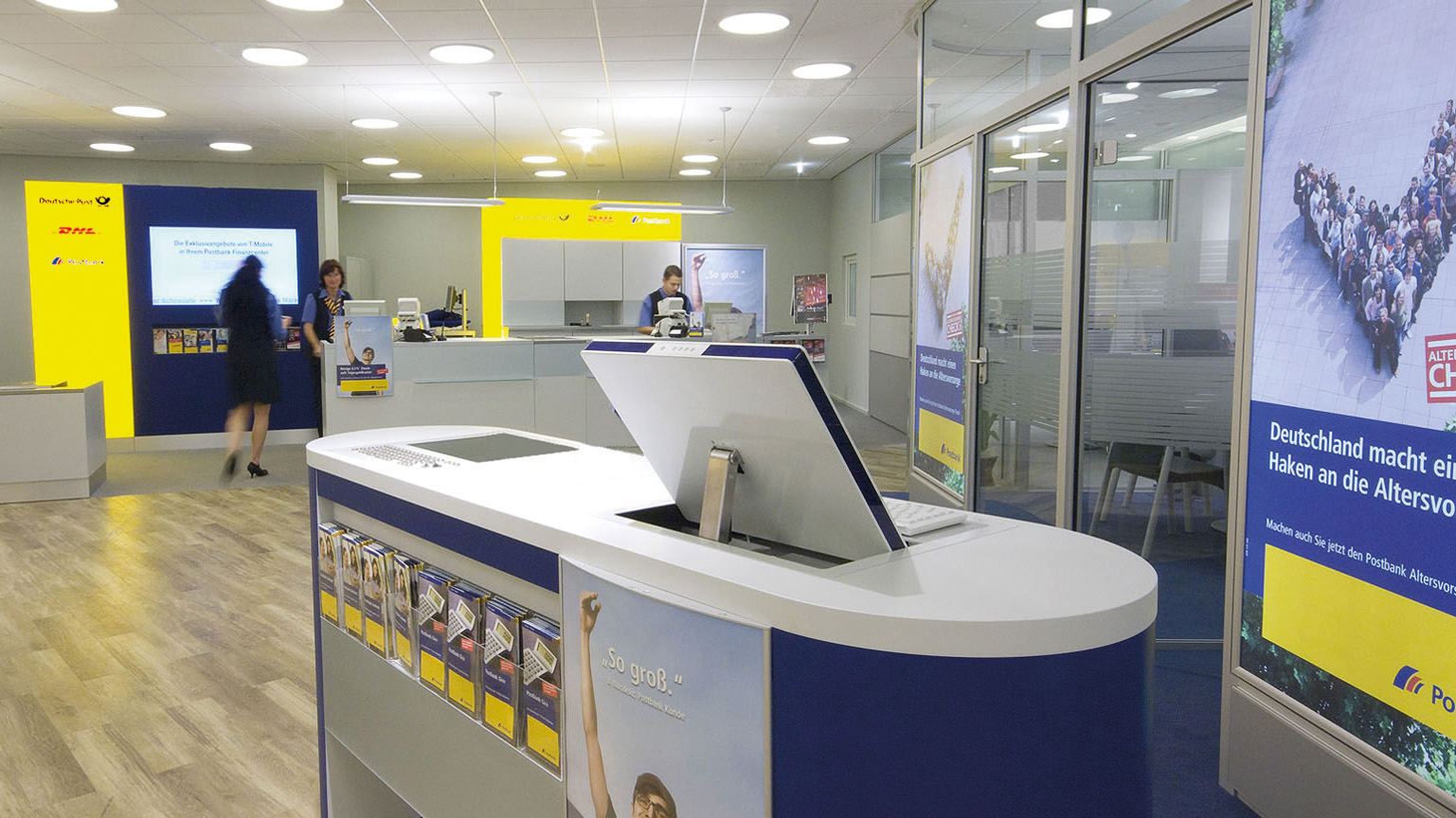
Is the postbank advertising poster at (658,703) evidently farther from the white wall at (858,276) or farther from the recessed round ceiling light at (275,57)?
the white wall at (858,276)

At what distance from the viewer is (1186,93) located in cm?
385

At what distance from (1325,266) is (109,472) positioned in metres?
9.21

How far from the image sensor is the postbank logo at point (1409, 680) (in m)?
2.17

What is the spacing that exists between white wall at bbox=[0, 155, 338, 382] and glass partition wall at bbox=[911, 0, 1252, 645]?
9.21 m

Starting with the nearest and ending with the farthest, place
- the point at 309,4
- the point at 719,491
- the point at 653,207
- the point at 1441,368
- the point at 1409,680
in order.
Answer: the point at 719,491, the point at 1441,368, the point at 1409,680, the point at 309,4, the point at 653,207

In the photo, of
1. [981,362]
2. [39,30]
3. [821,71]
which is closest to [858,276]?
[821,71]

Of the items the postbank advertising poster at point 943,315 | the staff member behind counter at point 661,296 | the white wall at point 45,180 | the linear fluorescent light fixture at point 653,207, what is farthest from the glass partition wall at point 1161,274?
the white wall at point 45,180

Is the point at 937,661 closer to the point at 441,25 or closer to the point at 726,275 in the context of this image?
the point at 441,25

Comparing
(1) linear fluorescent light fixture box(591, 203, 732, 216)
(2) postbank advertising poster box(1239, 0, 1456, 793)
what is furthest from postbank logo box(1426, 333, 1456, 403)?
(1) linear fluorescent light fixture box(591, 203, 732, 216)

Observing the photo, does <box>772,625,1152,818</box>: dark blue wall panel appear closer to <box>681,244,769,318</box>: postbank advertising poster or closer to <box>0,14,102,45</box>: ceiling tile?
<box>0,14,102,45</box>: ceiling tile

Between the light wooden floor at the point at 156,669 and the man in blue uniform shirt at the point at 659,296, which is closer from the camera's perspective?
the light wooden floor at the point at 156,669

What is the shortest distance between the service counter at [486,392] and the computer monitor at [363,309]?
298 mm

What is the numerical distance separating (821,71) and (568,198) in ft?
24.8

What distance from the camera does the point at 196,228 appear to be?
9711 millimetres
